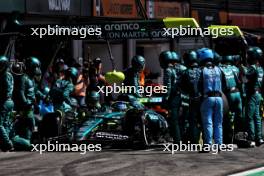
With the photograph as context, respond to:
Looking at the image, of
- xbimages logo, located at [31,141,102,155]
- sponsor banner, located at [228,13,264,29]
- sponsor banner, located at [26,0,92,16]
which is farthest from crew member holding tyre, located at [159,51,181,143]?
sponsor banner, located at [228,13,264,29]

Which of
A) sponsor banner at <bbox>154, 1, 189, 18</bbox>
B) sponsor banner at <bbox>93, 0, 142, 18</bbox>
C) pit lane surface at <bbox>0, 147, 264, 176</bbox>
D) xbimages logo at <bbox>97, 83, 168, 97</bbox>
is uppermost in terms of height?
sponsor banner at <bbox>154, 1, 189, 18</bbox>

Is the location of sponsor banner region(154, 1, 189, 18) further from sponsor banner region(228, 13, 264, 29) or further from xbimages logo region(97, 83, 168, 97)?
xbimages logo region(97, 83, 168, 97)

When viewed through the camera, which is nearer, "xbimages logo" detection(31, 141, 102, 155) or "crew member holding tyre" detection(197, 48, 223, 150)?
"crew member holding tyre" detection(197, 48, 223, 150)

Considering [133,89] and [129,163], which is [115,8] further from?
[129,163]

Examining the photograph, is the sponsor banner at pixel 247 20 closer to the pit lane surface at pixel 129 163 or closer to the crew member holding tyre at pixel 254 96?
the crew member holding tyre at pixel 254 96

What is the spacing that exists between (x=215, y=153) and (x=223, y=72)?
63.7 inches

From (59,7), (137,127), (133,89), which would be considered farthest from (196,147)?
(59,7)

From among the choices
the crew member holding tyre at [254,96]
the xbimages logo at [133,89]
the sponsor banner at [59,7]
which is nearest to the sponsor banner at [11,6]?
the sponsor banner at [59,7]

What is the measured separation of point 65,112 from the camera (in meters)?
14.3

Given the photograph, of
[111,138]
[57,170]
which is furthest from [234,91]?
[57,170]

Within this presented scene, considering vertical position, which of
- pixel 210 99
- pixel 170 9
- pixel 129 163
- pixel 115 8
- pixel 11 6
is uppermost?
pixel 170 9

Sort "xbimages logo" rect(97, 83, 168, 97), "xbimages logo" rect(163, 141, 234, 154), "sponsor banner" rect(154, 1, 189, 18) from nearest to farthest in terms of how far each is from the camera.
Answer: "xbimages logo" rect(163, 141, 234, 154) → "xbimages logo" rect(97, 83, 168, 97) → "sponsor banner" rect(154, 1, 189, 18)

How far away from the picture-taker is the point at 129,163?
37.9ft

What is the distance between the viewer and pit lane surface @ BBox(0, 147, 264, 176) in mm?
10750
